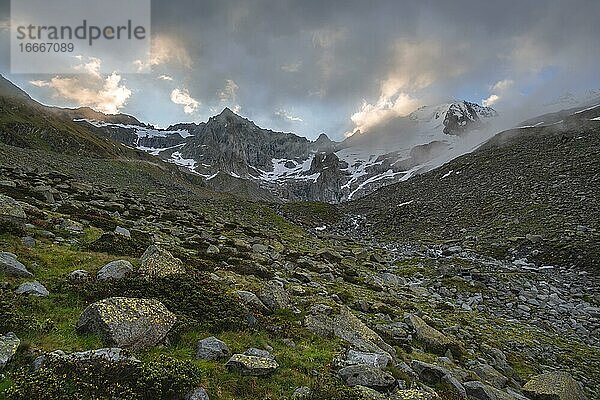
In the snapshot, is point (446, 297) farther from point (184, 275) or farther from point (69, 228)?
point (69, 228)

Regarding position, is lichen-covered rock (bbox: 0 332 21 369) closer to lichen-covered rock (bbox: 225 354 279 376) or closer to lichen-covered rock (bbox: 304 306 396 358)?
lichen-covered rock (bbox: 225 354 279 376)

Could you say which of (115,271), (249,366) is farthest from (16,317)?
(249,366)

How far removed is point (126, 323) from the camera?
8.20 metres

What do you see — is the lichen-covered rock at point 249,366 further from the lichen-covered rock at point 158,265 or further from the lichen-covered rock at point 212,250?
the lichen-covered rock at point 212,250

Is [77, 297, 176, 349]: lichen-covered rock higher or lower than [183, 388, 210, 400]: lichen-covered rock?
higher

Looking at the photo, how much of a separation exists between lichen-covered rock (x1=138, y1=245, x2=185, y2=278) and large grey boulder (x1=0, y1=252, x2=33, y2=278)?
3059mm

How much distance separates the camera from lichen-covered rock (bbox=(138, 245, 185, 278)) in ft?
39.9

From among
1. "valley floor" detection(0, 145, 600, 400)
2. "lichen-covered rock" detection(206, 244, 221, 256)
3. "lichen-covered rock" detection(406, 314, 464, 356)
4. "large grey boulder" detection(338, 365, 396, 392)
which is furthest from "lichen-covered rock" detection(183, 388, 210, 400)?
"lichen-covered rock" detection(206, 244, 221, 256)

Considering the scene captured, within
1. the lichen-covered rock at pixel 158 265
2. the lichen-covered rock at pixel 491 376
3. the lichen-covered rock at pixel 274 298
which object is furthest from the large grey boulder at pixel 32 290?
the lichen-covered rock at pixel 491 376

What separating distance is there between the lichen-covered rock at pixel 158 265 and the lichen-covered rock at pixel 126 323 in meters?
3.14

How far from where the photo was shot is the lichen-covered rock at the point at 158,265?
479 inches

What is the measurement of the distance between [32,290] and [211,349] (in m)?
5.10

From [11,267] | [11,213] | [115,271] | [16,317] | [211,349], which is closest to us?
[16,317]

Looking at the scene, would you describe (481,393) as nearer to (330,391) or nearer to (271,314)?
(330,391)
